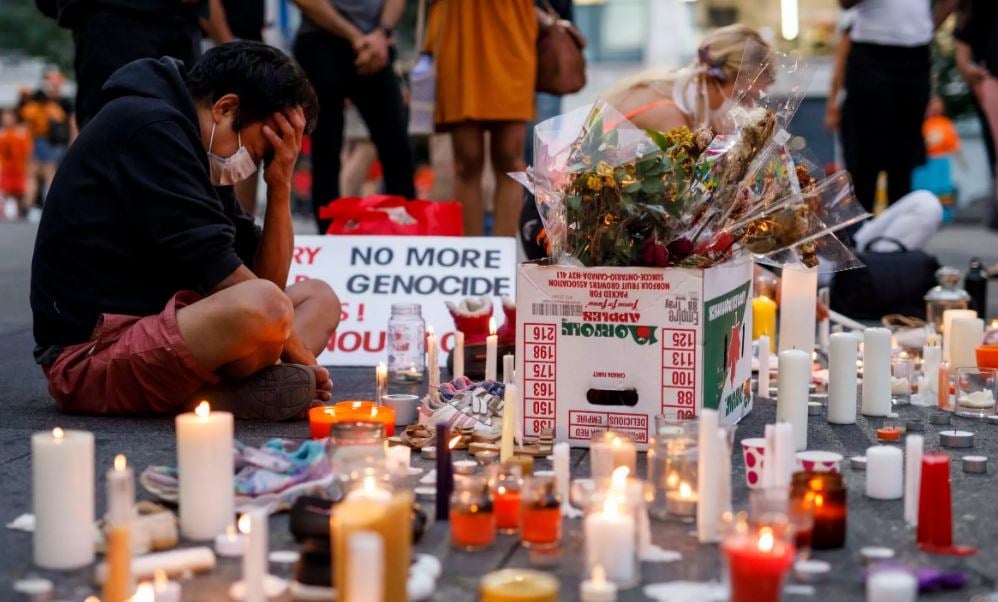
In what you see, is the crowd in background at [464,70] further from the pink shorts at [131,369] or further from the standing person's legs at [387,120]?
the pink shorts at [131,369]

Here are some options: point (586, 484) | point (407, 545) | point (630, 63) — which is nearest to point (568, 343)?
point (586, 484)

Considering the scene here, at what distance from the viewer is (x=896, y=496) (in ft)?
9.57

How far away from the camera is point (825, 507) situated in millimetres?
2514

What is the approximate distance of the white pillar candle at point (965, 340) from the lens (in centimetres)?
443

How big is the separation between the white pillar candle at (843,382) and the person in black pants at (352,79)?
2878 mm

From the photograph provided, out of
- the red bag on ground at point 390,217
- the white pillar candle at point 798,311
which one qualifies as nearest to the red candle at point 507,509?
the white pillar candle at point 798,311

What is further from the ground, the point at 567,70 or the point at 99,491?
the point at 567,70

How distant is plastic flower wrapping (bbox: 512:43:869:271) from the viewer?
3410mm

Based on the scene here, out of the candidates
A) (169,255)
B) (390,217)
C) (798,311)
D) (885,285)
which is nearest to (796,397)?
(798,311)

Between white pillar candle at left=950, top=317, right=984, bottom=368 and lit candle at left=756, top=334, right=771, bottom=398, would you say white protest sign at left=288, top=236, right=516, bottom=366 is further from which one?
white pillar candle at left=950, top=317, right=984, bottom=368

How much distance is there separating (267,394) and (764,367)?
1.55 metres

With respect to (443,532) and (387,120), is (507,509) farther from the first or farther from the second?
(387,120)

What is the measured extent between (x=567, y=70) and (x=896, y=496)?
3.58 meters

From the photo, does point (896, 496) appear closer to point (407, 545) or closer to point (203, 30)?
point (407, 545)
